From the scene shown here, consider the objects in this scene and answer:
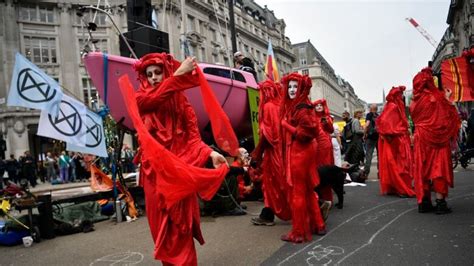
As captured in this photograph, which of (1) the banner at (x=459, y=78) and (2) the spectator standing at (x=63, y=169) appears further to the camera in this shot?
(2) the spectator standing at (x=63, y=169)

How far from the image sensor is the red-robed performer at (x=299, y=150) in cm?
467

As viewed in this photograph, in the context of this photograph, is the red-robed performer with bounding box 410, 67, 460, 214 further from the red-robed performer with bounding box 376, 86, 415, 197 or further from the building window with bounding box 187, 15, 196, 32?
the building window with bounding box 187, 15, 196, 32

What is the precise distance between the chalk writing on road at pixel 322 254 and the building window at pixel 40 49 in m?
33.9

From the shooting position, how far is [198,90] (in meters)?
8.02

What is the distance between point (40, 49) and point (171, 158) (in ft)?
115

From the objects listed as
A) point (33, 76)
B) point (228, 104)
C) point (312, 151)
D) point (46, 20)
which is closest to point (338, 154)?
point (228, 104)

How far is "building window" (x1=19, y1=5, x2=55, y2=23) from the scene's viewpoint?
33344 mm

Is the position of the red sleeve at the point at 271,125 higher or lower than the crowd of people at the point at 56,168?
higher

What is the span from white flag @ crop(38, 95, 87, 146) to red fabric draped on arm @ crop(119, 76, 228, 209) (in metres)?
3.17

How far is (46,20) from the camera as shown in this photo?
34188 mm

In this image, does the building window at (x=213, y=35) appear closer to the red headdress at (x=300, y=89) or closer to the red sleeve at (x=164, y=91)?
the red headdress at (x=300, y=89)

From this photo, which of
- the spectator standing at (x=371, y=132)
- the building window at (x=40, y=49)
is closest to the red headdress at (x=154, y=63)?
the spectator standing at (x=371, y=132)

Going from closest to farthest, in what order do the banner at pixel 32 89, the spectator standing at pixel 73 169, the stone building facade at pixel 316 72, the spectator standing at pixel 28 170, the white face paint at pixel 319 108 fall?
the banner at pixel 32 89 < the white face paint at pixel 319 108 < the spectator standing at pixel 28 170 < the spectator standing at pixel 73 169 < the stone building facade at pixel 316 72

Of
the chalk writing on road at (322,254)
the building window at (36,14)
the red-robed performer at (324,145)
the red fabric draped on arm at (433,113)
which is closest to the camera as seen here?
the chalk writing on road at (322,254)
